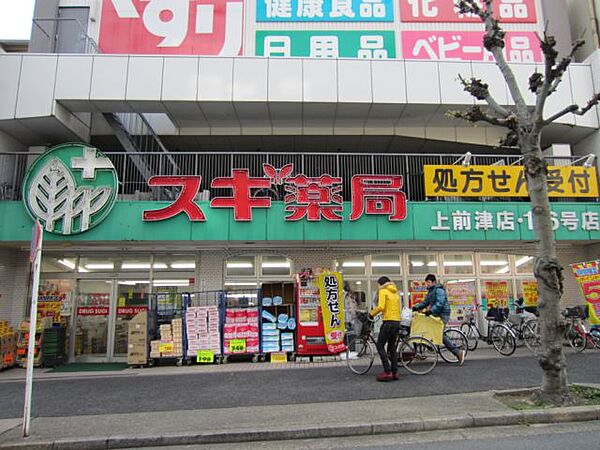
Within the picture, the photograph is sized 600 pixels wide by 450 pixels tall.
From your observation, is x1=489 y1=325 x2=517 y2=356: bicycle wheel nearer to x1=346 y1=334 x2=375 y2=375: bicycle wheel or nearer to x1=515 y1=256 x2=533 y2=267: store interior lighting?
x1=515 y1=256 x2=533 y2=267: store interior lighting

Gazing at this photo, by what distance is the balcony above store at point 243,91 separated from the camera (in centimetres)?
1245

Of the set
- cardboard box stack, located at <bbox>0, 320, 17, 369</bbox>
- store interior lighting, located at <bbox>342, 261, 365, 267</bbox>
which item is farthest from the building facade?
cardboard box stack, located at <bbox>0, 320, 17, 369</bbox>

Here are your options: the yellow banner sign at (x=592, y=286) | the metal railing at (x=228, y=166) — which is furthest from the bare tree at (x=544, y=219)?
the yellow banner sign at (x=592, y=286)

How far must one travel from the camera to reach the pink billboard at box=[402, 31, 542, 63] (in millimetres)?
15148

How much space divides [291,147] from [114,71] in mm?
6269

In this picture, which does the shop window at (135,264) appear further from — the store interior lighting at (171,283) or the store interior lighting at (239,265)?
the store interior lighting at (239,265)

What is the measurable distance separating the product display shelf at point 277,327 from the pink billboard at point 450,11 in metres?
10.9

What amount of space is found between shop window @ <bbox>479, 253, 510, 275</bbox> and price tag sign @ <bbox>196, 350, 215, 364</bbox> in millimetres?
8607

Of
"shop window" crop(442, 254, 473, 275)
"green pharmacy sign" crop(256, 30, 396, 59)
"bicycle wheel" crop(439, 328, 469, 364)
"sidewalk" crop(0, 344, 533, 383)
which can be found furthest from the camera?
"green pharmacy sign" crop(256, 30, 396, 59)

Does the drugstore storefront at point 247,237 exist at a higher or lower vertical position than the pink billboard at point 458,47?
lower

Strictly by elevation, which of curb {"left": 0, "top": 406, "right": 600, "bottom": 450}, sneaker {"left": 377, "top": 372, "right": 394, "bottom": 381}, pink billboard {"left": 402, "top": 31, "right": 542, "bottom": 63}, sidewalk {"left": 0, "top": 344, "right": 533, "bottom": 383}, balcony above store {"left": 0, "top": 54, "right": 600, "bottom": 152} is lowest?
curb {"left": 0, "top": 406, "right": 600, "bottom": 450}

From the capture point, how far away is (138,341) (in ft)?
36.8

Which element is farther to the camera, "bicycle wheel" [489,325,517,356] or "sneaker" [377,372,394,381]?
"bicycle wheel" [489,325,517,356]

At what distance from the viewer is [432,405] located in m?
6.54
